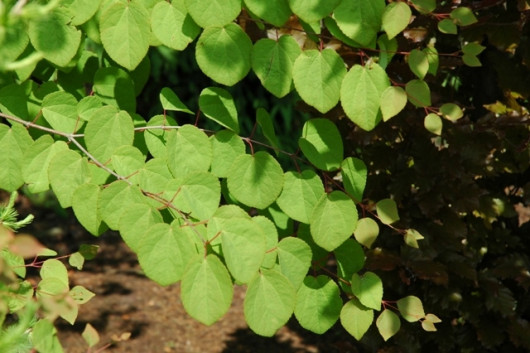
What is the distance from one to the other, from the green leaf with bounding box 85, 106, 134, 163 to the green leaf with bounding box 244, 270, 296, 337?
46 cm

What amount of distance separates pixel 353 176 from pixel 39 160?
75 cm

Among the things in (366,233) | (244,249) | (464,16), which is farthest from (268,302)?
(464,16)

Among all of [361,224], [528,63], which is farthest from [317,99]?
[528,63]

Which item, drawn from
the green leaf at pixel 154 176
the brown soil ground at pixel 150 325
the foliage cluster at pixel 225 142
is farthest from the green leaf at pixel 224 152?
the brown soil ground at pixel 150 325

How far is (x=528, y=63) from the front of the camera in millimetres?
2316

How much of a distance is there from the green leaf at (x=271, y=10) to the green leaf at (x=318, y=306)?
2.06 feet

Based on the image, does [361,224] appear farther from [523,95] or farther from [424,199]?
[523,95]

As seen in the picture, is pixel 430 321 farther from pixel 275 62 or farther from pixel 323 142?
pixel 275 62

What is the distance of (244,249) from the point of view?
4.85ft

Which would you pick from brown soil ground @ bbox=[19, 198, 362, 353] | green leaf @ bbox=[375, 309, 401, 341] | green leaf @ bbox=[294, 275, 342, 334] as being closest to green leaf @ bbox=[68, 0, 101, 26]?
green leaf @ bbox=[294, 275, 342, 334]

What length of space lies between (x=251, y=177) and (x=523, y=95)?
3.95 ft

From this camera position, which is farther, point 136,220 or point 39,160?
point 39,160

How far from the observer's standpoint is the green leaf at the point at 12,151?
172 centimetres

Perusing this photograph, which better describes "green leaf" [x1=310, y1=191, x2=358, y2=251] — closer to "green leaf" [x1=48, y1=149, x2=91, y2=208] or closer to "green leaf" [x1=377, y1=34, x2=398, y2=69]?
"green leaf" [x1=377, y1=34, x2=398, y2=69]
